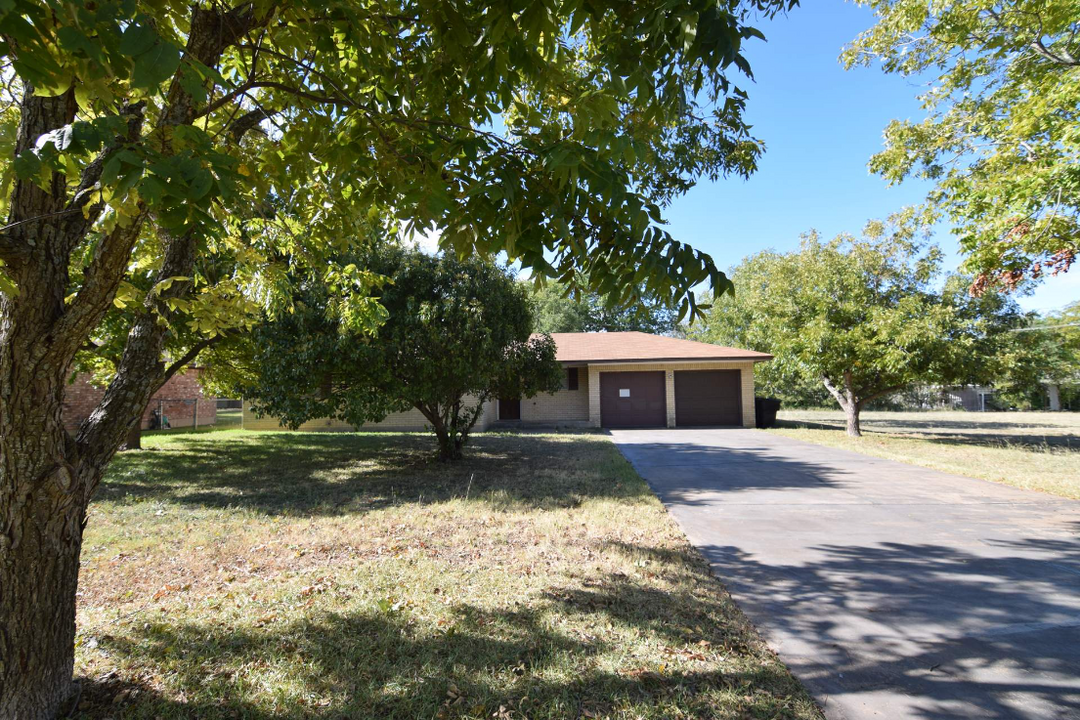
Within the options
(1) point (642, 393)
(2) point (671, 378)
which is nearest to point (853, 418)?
(2) point (671, 378)

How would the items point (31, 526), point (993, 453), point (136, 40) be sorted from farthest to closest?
point (993, 453) < point (31, 526) < point (136, 40)

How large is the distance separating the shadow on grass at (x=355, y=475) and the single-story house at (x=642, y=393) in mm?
6335

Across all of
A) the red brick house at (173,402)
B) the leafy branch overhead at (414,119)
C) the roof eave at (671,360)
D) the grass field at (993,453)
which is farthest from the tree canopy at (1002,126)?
the red brick house at (173,402)

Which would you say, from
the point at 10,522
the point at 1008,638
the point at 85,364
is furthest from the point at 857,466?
the point at 85,364

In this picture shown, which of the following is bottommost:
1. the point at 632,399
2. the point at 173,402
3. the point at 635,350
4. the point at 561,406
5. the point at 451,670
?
the point at 451,670

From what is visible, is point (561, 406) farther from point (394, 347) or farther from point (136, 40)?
point (136, 40)

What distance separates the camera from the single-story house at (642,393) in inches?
839

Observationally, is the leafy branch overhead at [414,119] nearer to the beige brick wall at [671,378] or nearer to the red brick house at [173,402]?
the beige brick wall at [671,378]

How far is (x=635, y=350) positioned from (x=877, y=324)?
949 cm

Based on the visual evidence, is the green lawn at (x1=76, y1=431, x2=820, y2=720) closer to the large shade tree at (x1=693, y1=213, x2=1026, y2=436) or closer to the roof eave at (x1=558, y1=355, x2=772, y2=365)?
the large shade tree at (x1=693, y1=213, x2=1026, y2=436)

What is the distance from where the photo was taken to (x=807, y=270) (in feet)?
59.8

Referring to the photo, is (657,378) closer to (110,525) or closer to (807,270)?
(807,270)

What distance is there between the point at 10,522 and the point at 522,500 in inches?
224

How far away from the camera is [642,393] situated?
22.0 m
